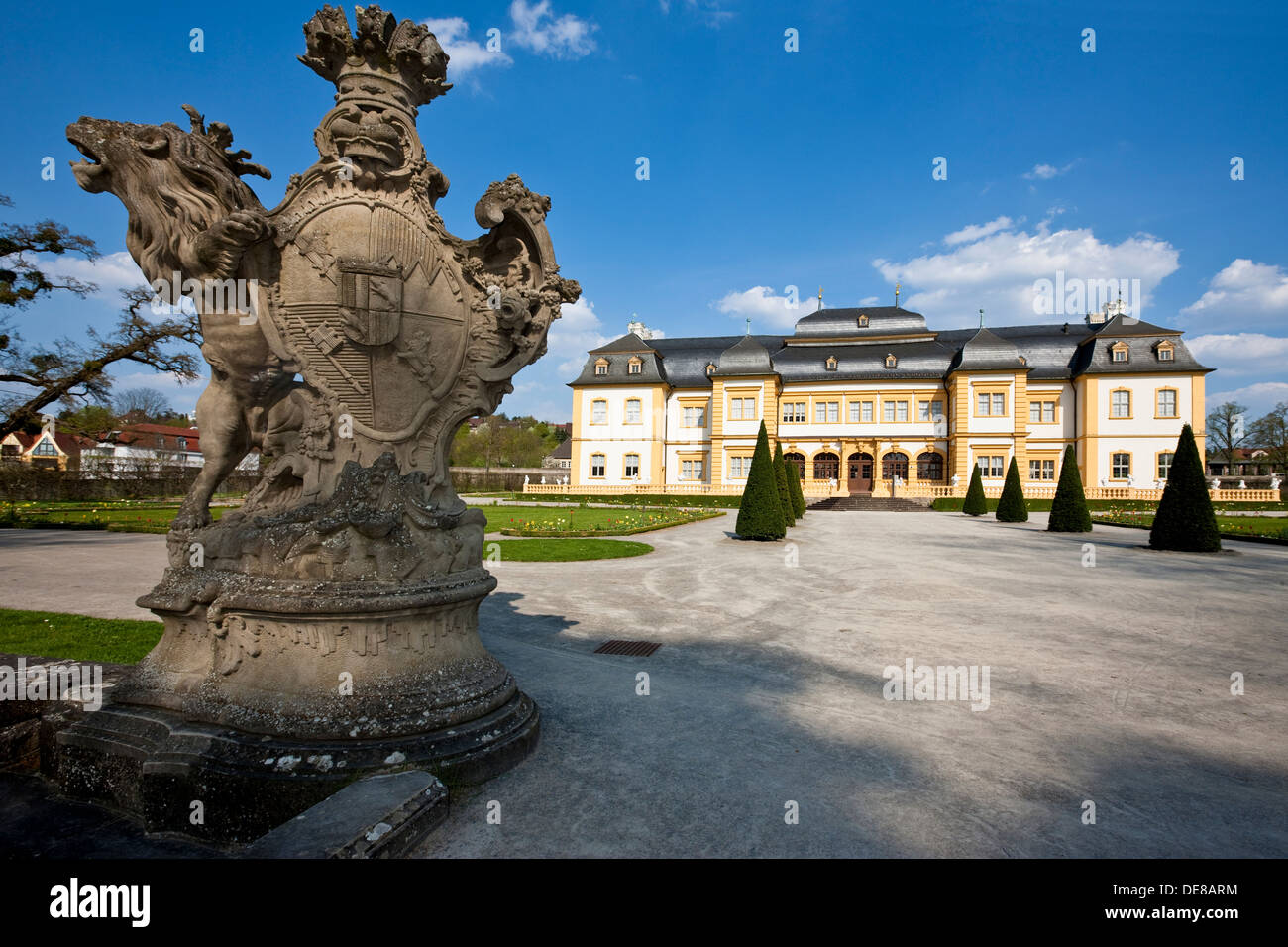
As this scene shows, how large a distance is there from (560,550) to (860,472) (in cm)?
3644

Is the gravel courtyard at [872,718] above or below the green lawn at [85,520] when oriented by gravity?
below

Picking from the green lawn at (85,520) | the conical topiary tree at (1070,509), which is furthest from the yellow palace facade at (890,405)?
the green lawn at (85,520)

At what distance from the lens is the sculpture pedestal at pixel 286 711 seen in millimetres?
3006

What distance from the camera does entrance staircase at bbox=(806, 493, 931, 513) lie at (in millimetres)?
37375

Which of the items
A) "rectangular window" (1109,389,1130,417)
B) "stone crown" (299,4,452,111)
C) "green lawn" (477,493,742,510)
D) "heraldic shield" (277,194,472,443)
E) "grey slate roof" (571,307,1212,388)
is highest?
"grey slate roof" (571,307,1212,388)

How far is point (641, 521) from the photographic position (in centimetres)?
2294

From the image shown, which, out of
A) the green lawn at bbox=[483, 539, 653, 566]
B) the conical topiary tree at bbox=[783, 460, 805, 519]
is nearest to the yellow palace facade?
the conical topiary tree at bbox=[783, 460, 805, 519]

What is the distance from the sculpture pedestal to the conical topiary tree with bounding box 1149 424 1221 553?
19.2m

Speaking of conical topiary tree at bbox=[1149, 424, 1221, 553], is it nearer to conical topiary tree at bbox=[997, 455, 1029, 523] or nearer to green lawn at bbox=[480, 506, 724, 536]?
conical topiary tree at bbox=[997, 455, 1029, 523]

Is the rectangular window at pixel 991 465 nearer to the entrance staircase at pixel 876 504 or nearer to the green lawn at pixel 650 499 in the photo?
the entrance staircase at pixel 876 504

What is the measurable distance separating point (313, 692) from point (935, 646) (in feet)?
19.4

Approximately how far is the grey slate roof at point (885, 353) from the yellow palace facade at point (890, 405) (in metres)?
0.12
